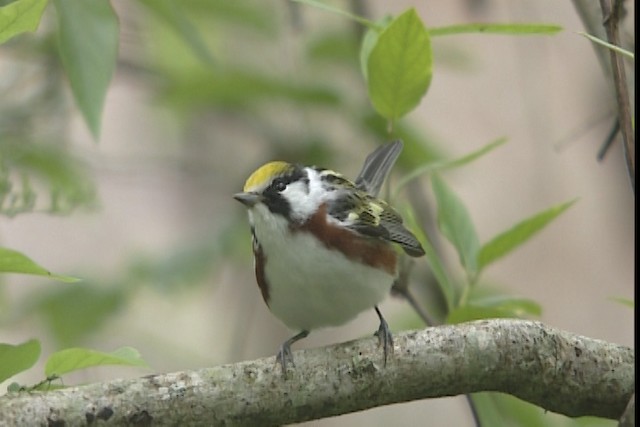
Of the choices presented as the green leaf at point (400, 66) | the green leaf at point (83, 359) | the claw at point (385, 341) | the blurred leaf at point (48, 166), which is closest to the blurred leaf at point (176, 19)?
the green leaf at point (400, 66)

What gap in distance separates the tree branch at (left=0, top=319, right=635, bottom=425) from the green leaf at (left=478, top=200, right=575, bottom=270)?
1.10 ft

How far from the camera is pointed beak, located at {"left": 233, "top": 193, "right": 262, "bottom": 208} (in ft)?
7.89

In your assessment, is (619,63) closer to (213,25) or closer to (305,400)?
(305,400)

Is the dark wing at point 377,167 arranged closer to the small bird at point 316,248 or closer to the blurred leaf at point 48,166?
the small bird at point 316,248

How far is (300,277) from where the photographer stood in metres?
2.35

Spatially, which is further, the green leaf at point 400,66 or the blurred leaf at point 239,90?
the blurred leaf at point 239,90

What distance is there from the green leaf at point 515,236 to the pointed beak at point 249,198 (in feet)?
1.79

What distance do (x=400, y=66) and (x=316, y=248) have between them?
525 mm

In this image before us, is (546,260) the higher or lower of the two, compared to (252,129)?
lower

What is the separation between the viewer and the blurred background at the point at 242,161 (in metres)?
3.15

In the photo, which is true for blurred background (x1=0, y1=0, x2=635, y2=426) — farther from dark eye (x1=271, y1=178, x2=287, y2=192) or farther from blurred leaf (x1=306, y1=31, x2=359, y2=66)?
dark eye (x1=271, y1=178, x2=287, y2=192)

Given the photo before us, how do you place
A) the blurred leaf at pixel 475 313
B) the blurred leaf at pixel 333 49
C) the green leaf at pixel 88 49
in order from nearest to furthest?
the green leaf at pixel 88 49 → the blurred leaf at pixel 475 313 → the blurred leaf at pixel 333 49

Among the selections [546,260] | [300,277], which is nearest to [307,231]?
[300,277]

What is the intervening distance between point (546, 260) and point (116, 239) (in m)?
2.49
